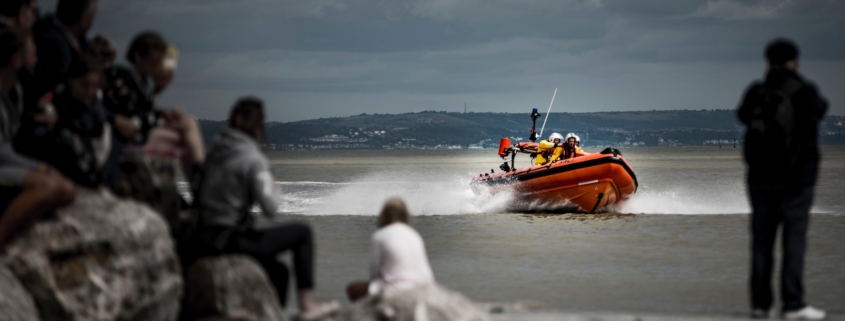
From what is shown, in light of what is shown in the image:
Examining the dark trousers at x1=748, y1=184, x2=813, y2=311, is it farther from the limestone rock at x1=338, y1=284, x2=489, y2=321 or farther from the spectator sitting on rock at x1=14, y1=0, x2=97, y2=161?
the spectator sitting on rock at x1=14, y1=0, x2=97, y2=161

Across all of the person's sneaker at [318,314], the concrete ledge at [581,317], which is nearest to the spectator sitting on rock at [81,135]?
the person's sneaker at [318,314]

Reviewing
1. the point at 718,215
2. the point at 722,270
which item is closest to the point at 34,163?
the point at 722,270

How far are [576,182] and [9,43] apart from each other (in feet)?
61.7

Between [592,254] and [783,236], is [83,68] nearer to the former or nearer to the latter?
[783,236]

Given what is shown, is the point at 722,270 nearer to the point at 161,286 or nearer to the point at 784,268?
the point at 784,268

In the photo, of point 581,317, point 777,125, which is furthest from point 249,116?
point 777,125

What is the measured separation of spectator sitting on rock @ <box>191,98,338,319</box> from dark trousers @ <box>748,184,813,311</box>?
2.83m

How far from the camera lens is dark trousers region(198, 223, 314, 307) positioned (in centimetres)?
543

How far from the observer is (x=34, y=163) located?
5105mm

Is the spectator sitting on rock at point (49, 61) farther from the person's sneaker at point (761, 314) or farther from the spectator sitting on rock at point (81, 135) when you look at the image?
the person's sneaker at point (761, 314)

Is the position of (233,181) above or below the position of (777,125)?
below

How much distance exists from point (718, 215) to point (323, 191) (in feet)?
68.9

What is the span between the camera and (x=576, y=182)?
2298 centimetres

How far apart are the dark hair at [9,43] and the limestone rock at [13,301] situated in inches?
44.5
